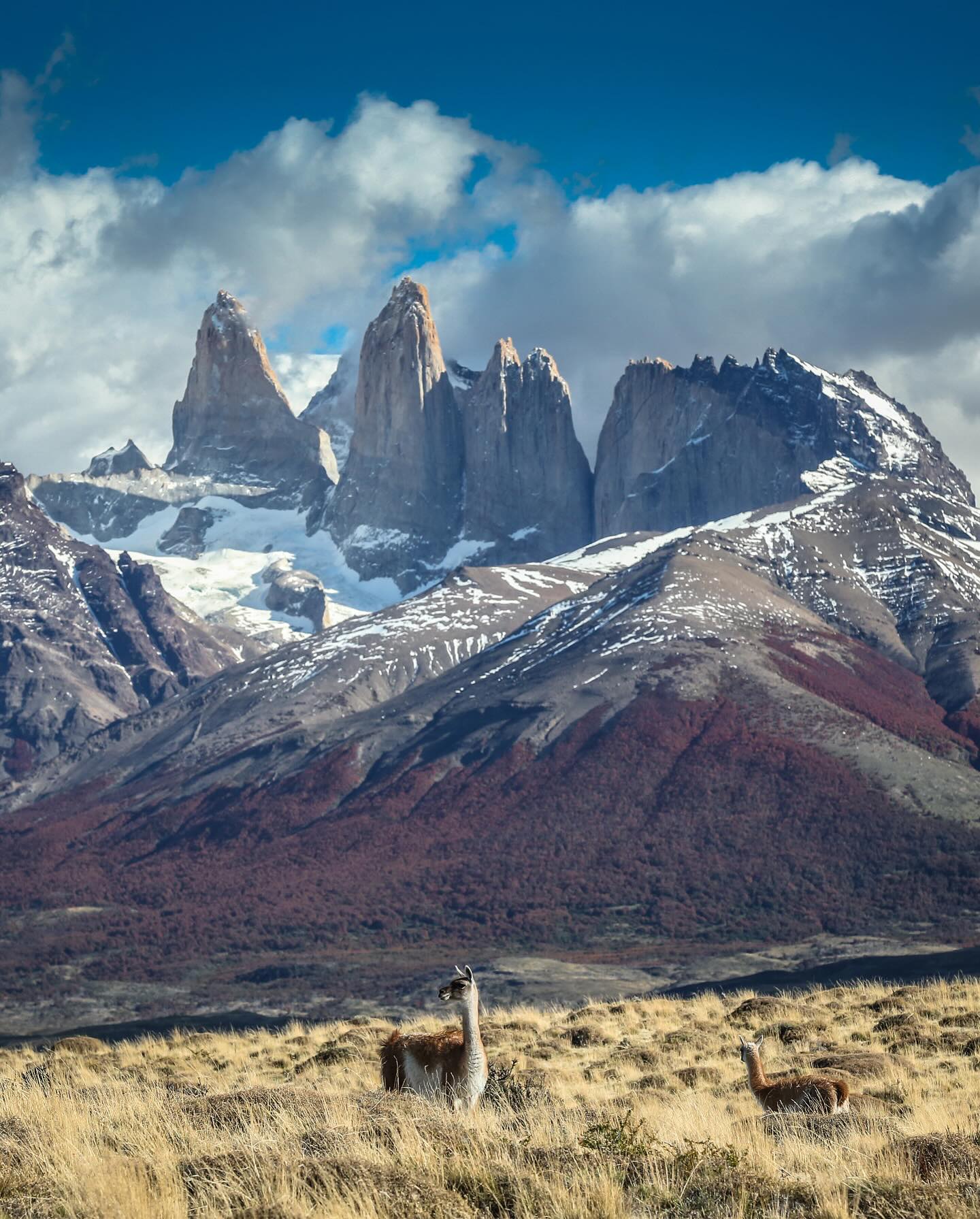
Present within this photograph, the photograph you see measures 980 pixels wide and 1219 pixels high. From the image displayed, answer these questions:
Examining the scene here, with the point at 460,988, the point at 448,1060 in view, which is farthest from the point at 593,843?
the point at 460,988

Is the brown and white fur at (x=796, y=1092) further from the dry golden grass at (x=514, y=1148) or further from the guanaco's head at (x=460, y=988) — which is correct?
the guanaco's head at (x=460, y=988)

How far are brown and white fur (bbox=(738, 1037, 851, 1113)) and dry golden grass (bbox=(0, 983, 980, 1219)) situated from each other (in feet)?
1.54

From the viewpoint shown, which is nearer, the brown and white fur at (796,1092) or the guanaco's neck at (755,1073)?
the brown and white fur at (796,1092)

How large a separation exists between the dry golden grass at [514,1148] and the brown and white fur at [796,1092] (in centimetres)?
47

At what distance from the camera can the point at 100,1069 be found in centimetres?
3033

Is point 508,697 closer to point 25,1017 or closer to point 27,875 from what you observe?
point 27,875

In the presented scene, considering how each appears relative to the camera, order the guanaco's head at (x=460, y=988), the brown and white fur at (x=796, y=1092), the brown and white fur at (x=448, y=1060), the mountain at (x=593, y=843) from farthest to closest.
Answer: the mountain at (x=593, y=843) < the brown and white fur at (x=796, y=1092) < the brown and white fur at (x=448, y=1060) < the guanaco's head at (x=460, y=988)

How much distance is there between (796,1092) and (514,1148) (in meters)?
6.10

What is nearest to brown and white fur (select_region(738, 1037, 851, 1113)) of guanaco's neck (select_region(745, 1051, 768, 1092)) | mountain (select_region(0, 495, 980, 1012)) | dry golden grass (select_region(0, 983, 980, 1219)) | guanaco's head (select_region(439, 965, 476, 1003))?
guanaco's neck (select_region(745, 1051, 768, 1092))

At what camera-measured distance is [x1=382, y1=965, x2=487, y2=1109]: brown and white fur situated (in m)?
16.5

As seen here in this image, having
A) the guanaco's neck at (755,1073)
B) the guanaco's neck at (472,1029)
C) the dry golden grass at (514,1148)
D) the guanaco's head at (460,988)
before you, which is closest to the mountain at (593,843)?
the dry golden grass at (514,1148)

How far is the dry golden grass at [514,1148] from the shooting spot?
1178 cm

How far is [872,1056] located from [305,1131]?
12.2 metres

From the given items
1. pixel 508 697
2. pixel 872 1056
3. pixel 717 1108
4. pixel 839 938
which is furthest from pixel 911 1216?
pixel 508 697
